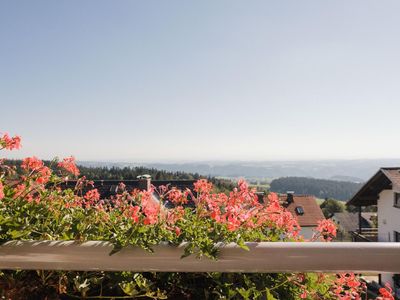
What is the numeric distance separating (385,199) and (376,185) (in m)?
0.71

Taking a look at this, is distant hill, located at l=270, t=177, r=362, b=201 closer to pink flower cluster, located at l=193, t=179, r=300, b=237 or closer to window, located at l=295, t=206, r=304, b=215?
window, located at l=295, t=206, r=304, b=215

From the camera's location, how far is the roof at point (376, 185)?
13.2m

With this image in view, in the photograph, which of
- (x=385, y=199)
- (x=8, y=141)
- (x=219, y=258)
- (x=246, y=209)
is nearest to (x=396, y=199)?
(x=385, y=199)

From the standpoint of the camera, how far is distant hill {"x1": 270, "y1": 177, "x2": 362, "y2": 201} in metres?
117

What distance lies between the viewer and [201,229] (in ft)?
4.49

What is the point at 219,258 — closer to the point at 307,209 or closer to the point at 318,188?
the point at 307,209

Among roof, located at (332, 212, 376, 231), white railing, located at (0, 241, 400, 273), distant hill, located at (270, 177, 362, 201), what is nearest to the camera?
white railing, located at (0, 241, 400, 273)

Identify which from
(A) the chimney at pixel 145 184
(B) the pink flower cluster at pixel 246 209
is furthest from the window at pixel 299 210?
(B) the pink flower cluster at pixel 246 209

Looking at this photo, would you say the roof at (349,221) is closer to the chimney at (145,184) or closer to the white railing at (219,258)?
the chimney at (145,184)

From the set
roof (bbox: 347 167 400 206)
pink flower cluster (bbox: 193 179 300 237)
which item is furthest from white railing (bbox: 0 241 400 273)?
roof (bbox: 347 167 400 206)

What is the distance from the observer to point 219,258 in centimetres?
120

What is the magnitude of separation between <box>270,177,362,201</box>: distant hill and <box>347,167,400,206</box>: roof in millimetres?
100099

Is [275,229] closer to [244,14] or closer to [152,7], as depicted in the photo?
[152,7]

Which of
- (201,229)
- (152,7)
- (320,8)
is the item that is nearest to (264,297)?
(201,229)
